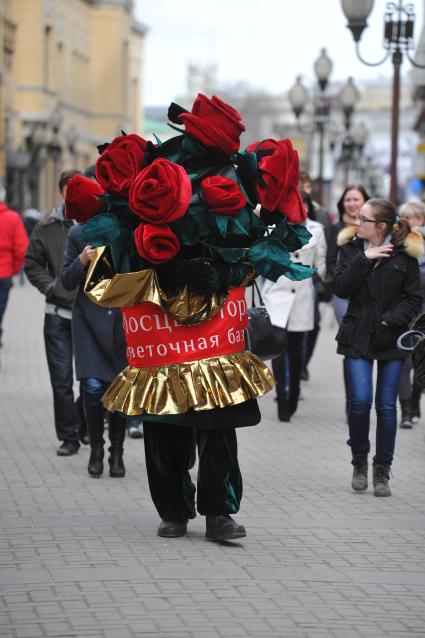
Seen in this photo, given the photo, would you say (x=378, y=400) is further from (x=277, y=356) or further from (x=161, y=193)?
(x=161, y=193)

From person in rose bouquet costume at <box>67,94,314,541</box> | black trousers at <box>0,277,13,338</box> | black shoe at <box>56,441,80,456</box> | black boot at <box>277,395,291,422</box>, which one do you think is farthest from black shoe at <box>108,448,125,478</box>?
black trousers at <box>0,277,13,338</box>

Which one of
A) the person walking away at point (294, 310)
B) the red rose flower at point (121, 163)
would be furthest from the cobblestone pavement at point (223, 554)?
the red rose flower at point (121, 163)

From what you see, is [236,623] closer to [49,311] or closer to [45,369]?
[49,311]

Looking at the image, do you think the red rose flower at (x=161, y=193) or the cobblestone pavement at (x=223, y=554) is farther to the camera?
the red rose flower at (x=161, y=193)

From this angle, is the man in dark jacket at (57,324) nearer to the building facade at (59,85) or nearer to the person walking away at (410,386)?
the person walking away at (410,386)

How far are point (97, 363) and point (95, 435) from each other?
1.43 ft

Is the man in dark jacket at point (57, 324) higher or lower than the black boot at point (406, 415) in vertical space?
higher

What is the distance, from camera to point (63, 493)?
9547 mm

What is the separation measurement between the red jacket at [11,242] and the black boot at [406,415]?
17.9ft

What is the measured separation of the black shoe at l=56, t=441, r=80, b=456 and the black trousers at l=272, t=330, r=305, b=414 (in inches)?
93.9

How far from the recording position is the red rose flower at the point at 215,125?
7.70 m

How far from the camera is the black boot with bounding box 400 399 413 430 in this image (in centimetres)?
1295

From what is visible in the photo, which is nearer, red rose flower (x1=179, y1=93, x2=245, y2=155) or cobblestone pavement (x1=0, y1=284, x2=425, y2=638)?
cobblestone pavement (x1=0, y1=284, x2=425, y2=638)

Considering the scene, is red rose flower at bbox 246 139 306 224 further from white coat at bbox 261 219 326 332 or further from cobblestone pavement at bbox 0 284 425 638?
white coat at bbox 261 219 326 332
